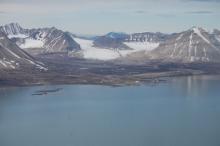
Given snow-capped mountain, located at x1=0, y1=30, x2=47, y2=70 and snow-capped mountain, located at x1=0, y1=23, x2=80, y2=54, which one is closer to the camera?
snow-capped mountain, located at x1=0, y1=30, x2=47, y2=70

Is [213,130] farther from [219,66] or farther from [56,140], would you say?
[219,66]

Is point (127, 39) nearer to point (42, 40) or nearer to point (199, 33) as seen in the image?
point (42, 40)

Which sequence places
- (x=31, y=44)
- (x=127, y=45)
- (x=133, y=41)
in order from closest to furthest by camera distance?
(x=31, y=44) → (x=127, y=45) → (x=133, y=41)

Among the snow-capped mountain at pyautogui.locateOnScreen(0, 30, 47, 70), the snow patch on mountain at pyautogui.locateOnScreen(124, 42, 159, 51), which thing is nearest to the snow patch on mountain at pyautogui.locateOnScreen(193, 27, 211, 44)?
the snow patch on mountain at pyautogui.locateOnScreen(124, 42, 159, 51)

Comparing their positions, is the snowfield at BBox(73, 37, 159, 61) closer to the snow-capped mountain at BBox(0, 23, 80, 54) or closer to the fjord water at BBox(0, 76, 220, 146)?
the snow-capped mountain at BBox(0, 23, 80, 54)

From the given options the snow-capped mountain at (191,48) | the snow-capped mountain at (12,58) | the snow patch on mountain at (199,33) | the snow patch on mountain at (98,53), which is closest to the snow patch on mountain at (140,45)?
the snow patch on mountain at (98,53)

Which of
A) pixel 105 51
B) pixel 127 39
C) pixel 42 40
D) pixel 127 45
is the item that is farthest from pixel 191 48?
pixel 127 39
